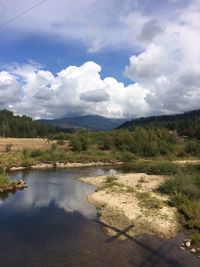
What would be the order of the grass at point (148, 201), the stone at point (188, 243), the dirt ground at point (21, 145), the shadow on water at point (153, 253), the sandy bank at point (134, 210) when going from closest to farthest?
the shadow on water at point (153, 253) < the stone at point (188, 243) < the sandy bank at point (134, 210) < the grass at point (148, 201) < the dirt ground at point (21, 145)

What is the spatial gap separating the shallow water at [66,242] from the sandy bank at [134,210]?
36.9 inches

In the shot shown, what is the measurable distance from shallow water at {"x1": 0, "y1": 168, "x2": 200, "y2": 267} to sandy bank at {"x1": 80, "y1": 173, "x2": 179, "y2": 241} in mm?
936

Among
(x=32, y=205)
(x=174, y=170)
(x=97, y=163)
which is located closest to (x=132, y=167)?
(x=97, y=163)

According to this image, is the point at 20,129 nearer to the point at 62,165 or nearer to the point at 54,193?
the point at 62,165

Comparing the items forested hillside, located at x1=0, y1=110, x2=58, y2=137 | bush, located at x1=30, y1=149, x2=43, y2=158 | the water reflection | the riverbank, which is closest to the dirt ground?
bush, located at x1=30, y1=149, x2=43, y2=158

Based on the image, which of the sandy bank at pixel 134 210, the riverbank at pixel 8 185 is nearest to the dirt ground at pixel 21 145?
the riverbank at pixel 8 185

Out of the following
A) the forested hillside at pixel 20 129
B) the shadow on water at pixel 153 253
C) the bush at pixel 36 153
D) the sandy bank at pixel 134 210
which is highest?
the forested hillside at pixel 20 129

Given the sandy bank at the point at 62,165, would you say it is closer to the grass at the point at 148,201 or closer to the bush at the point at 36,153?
the bush at the point at 36,153

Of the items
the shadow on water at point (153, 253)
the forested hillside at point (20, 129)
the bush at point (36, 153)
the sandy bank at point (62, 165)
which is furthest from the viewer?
the forested hillside at point (20, 129)

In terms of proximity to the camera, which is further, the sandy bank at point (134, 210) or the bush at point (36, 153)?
the bush at point (36, 153)

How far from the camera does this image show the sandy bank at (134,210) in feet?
78.7

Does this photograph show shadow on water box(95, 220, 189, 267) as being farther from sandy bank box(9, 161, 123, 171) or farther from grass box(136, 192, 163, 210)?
sandy bank box(9, 161, 123, 171)

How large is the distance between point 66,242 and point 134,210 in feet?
26.4

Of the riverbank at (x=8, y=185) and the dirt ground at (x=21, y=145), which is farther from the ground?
the dirt ground at (x=21, y=145)
